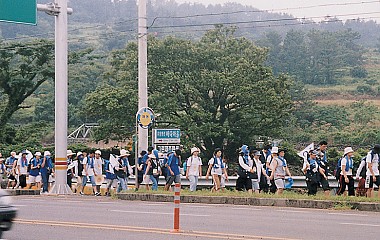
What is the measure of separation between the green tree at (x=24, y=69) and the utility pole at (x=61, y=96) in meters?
23.5

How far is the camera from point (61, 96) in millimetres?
26734

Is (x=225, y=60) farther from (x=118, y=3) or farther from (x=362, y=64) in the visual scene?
(x=118, y=3)

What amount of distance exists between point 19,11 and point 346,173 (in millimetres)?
11129

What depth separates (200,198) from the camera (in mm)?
22156

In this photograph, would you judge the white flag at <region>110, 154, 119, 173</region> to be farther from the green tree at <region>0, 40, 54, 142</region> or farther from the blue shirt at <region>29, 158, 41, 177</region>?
the green tree at <region>0, 40, 54, 142</region>

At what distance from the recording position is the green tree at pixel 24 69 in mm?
49750

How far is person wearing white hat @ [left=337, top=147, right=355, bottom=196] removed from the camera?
20.6 meters

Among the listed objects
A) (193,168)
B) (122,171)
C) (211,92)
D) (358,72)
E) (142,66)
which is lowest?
(122,171)

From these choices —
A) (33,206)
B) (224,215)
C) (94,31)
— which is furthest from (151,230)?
(94,31)

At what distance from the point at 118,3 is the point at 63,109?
6153 inches

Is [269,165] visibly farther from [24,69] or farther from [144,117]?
[24,69]

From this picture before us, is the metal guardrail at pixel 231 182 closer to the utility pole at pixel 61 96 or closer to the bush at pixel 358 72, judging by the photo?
the utility pole at pixel 61 96

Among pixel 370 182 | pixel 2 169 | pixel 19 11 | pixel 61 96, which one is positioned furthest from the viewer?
pixel 2 169

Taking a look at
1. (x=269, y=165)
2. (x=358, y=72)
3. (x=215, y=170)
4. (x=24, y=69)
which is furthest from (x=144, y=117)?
(x=358, y=72)
